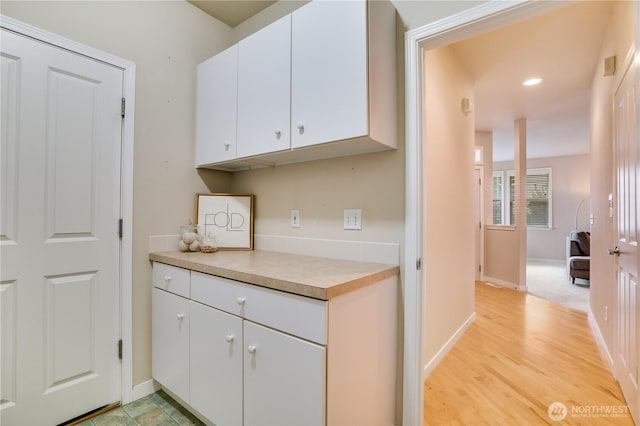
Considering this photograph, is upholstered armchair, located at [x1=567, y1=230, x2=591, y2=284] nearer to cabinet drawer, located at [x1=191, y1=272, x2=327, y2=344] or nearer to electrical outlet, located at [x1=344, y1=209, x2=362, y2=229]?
electrical outlet, located at [x1=344, y1=209, x2=362, y2=229]

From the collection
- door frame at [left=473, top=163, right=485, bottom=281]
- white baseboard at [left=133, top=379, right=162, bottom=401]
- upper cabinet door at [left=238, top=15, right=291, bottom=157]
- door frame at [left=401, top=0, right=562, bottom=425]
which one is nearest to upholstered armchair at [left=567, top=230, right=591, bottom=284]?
door frame at [left=473, top=163, right=485, bottom=281]

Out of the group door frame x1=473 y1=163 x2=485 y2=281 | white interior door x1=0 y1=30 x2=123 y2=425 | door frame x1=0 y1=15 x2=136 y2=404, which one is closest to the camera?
white interior door x1=0 y1=30 x2=123 y2=425

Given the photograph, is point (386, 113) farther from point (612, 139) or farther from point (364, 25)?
point (612, 139)

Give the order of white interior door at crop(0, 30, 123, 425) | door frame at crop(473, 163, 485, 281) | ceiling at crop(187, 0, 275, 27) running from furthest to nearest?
door frame at crop(473, 163, 485, 281), ceiling at crop(187, 0, 275, 27), white interior door at crop(0, 30, 123, 425)

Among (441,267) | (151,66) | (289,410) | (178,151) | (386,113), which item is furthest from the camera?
(441,267)

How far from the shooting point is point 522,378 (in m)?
2.13

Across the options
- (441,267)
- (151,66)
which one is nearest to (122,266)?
(151,66)

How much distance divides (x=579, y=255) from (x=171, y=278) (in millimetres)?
6228

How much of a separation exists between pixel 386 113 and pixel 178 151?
1394 mm

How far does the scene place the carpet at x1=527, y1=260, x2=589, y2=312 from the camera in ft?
13.1

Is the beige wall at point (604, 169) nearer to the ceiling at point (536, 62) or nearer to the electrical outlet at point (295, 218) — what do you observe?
the ceiling at point (536, 62)

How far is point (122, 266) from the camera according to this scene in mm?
1810

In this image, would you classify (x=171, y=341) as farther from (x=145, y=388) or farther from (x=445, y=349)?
(x=445, y=349)

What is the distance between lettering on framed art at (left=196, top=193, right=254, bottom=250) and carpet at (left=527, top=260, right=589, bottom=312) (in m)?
3.98
